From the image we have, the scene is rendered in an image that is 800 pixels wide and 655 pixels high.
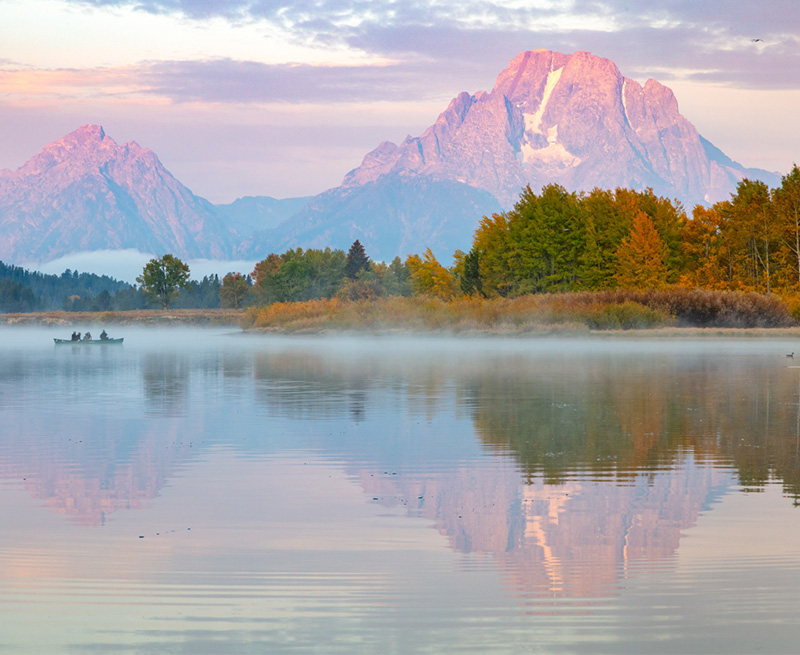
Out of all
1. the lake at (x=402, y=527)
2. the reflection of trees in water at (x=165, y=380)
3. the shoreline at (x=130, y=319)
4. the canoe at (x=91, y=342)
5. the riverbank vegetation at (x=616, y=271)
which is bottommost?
the lake at (x=402, y=527)

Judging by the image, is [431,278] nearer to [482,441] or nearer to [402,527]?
[482,441]

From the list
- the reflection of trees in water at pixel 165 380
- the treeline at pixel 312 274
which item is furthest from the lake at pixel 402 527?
the treeline at pixel 312 274

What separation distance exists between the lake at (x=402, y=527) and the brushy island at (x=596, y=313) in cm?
3941

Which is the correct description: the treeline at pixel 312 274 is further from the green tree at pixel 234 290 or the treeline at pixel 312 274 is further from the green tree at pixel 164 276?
the green tree at pixel 234 290

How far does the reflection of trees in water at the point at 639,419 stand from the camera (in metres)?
12.9

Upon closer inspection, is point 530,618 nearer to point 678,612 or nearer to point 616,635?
point 616,635

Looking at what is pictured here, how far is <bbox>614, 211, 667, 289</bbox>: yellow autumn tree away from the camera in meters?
72.6

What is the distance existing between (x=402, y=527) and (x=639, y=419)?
31.1 feet

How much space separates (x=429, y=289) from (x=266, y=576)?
10017cm

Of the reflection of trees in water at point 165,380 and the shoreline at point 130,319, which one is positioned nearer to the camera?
the reflection of trees in water at point 165,380

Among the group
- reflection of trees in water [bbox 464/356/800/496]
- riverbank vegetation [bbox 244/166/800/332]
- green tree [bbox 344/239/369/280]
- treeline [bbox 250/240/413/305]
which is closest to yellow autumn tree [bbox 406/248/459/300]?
riverbank vegetation [bbox 244/166/800/332]

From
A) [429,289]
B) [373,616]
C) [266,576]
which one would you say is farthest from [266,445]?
[429,289]

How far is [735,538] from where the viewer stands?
8.58 metres

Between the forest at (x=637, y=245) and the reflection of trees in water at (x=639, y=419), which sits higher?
the forest at (x=637, y=245)
